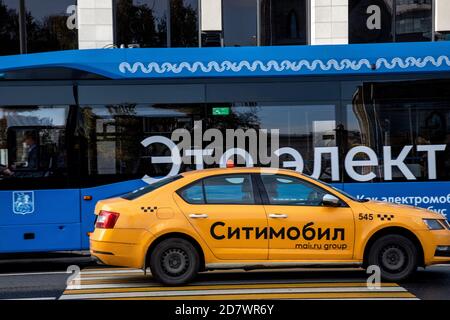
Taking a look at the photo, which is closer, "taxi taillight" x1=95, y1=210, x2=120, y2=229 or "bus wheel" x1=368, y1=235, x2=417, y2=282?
"taxi taillight" x1=95, y1=210, x2=120, y2=229

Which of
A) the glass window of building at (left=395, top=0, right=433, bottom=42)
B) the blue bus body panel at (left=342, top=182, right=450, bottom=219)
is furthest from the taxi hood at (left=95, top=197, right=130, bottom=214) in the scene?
the glass window of building at (left=395, top=0, right=433, bottom=42)

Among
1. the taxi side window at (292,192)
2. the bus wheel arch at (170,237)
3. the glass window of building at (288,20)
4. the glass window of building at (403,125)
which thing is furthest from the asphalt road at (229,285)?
the glass window of building at (288,20)

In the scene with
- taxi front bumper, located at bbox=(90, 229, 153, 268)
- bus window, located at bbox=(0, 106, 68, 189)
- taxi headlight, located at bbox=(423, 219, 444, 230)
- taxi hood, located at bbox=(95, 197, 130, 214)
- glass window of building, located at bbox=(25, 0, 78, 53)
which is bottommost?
taxi front bumper, located at bbox=(90, 229, 153, 268)

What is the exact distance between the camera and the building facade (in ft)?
64.3

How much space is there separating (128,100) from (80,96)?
79 centimetres

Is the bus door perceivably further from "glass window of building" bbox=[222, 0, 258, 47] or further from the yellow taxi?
"glass window of building" bbox=[222, 0, 258, 47]

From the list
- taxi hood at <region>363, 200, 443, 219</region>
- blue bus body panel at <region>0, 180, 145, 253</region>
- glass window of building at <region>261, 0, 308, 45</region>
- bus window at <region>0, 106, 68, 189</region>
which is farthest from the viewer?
glass window of building at <region>261, 0, 308, 45</region>

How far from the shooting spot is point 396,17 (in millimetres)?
19969

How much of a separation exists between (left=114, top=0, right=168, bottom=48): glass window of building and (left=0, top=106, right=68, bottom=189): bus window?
32.0 feet

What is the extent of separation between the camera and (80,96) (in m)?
10.5

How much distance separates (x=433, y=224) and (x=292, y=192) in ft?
6.31

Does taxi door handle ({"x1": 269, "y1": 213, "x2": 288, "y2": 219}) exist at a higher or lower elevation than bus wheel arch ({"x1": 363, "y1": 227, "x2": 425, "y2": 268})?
higher

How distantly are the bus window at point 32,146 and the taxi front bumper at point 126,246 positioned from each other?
2.40m

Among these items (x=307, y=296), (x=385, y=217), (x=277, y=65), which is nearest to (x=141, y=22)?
(x=277, y=65)
